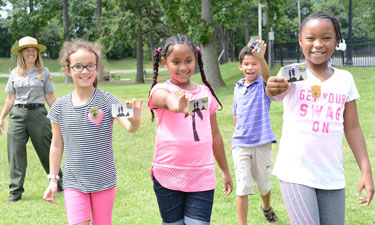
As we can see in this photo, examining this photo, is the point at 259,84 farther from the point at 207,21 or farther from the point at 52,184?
the point at 207,21

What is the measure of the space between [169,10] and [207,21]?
354 cm

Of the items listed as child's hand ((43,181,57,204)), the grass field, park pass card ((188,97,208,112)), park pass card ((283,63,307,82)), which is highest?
park pass card ((283,63,307,82))

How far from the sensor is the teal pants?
654 centimetres

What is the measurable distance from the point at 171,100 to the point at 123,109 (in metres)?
0.42

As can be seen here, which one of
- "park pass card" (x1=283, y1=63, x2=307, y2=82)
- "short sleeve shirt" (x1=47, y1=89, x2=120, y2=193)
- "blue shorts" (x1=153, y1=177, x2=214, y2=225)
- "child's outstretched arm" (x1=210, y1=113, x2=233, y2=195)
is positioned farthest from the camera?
"child's outstretched arm" (x1=210, y1=113, x2=233, y2=195)

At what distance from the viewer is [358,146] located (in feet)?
10.3

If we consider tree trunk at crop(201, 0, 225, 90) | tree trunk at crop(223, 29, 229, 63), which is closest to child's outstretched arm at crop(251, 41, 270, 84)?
tree trunk at crop(201, 0, 225, 90)

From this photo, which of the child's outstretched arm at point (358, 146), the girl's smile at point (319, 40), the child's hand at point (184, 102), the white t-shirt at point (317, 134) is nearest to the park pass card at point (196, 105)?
the child's hand at point (184, 102)

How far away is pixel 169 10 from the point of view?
24.5 meters

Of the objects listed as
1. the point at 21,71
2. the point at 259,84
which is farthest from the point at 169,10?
the point at 259,84

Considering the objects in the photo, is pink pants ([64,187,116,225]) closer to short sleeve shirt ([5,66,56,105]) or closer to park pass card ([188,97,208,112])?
park pass card ([188,97,208,112])

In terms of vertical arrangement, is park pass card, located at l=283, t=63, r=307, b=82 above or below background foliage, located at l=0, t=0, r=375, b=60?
below

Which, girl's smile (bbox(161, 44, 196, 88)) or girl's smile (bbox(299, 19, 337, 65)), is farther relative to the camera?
girl's smile (bbox(161, 44, 196, 88))

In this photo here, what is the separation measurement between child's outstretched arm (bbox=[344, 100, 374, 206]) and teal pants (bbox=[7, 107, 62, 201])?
4.57 meters
